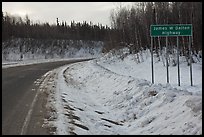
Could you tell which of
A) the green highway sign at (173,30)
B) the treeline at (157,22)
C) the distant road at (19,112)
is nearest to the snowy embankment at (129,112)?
the distant road at (19,112)

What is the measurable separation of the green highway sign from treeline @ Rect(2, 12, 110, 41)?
59.8m

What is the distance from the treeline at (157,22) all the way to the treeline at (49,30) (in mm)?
26025

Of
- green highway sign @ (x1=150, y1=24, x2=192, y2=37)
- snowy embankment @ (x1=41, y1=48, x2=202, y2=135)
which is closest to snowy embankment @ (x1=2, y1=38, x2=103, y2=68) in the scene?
green highway sign @ (x1=150, y1=24, x2=192, y2=37)

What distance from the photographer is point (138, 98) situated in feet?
39.5

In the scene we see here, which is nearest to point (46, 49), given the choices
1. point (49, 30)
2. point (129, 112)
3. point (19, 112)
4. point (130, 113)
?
point (49, 30)

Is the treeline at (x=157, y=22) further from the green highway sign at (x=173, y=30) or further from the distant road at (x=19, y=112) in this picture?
the distant road at (x=19, y=112)

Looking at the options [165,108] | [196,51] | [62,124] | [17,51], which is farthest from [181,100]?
[17,51]

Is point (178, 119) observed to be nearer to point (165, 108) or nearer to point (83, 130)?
point (165, 108)

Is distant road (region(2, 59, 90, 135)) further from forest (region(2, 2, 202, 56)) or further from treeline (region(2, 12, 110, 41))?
treeline (region(2, 12, 110, 41))

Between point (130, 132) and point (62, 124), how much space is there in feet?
6.08

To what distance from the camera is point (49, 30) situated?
104 metres

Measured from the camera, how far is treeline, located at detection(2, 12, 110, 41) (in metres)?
84.5

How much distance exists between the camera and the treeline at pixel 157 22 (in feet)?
109

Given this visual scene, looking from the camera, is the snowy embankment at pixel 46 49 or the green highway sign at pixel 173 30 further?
the snowy embankment at pixel 46 49
